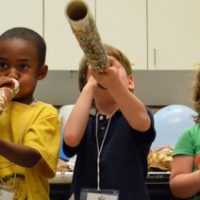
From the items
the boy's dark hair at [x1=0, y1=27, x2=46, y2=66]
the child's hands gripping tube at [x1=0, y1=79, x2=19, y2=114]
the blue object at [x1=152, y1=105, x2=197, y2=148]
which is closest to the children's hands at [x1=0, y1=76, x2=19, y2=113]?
the child's hands gripping tube at [x1=0, y1=79, x2=19, y2=114]

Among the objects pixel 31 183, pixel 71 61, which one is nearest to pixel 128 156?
pixel 31 183

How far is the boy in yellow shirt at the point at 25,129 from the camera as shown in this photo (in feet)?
3.21

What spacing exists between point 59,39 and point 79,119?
5.43 feet

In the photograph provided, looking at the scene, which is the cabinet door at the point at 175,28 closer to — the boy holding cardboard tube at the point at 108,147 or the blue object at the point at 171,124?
the blue object at the point at 171,124

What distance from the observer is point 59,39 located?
2639 millimetres

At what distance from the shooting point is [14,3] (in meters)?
2.62

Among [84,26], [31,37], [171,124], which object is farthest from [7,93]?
[171,124]

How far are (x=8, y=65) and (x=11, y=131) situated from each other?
0.16 m

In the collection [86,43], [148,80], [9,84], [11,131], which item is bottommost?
[148,80]

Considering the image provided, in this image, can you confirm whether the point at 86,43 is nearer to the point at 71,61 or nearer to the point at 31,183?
the point at 31,183

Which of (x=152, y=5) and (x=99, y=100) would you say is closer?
(x=99, y=100)

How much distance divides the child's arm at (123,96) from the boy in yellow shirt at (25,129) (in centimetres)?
21

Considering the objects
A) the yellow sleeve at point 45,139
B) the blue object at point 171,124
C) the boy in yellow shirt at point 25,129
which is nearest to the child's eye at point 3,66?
the boy in yellow shirt at point 25,129

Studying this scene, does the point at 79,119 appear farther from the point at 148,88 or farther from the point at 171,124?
the point at 148,88
